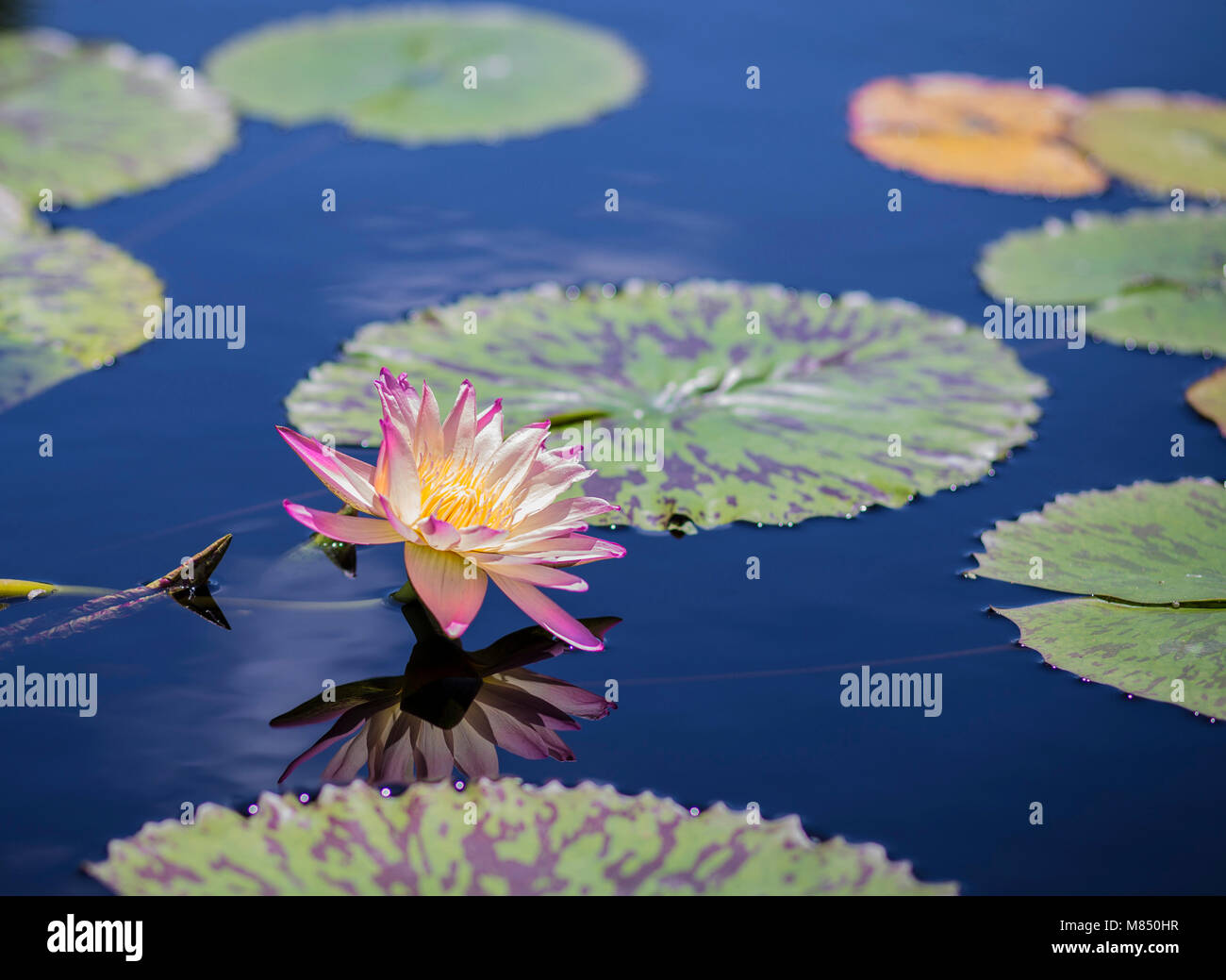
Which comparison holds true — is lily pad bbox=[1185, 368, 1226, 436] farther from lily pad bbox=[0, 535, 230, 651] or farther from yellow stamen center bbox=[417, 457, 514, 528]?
lily pad bbox=[0, 535, 230, 651]

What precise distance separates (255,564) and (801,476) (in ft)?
3.83

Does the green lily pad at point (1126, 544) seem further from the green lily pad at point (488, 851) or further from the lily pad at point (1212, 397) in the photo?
the green lily pad at point (488, 851)

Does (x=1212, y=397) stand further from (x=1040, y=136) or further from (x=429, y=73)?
(x=429, y=73)

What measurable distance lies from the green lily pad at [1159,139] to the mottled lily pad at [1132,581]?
2.15 m

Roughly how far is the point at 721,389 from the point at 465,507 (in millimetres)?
1007

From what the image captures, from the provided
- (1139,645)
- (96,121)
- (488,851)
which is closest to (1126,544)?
(1139,645)

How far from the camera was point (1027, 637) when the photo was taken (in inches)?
87.8

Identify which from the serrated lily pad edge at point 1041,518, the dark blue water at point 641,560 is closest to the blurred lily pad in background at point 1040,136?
the dark blue water at point 641,560

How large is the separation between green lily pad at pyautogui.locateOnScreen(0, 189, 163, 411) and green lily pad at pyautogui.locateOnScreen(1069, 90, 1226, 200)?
3.41 m

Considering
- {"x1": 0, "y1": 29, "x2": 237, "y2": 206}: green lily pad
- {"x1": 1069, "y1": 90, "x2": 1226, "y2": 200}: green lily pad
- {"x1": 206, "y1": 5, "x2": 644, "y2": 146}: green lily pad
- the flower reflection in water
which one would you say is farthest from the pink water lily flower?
{"x1": 1069, "y1": 90, "x2": 1226, "y2": 200}: green lily pad

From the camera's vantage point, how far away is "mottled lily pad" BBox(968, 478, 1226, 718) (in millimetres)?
2119
